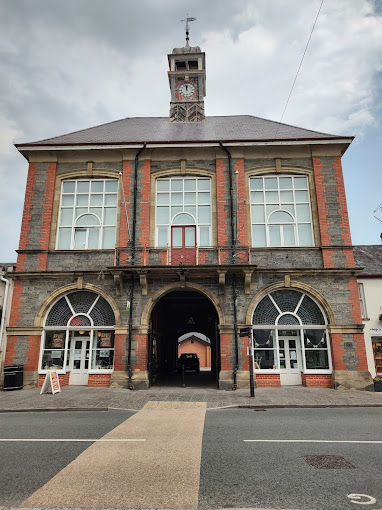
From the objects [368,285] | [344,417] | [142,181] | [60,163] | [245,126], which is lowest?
[344,417]

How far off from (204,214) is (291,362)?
307 inches

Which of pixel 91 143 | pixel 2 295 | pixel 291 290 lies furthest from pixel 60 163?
pixel 291 290

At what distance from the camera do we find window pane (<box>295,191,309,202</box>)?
54.3 ft

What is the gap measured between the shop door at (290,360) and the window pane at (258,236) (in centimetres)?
433

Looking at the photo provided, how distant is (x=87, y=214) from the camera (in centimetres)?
1664

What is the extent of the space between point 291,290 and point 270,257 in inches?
68.4

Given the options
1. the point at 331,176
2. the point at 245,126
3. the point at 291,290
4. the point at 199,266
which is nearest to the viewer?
the point at 199,266

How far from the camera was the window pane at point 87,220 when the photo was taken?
16516 mm

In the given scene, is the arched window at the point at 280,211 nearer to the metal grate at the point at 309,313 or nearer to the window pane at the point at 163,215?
the metal grate at the point at 309,313

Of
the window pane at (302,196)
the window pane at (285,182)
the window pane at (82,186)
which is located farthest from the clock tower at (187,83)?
the window pane at (302,196)

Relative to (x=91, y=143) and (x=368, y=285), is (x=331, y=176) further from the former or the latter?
(x=91, y=143)

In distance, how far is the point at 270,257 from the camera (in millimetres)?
15500

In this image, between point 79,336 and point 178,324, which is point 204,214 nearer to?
point 79,336

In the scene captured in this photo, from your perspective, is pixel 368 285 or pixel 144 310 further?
pixel 368 285
